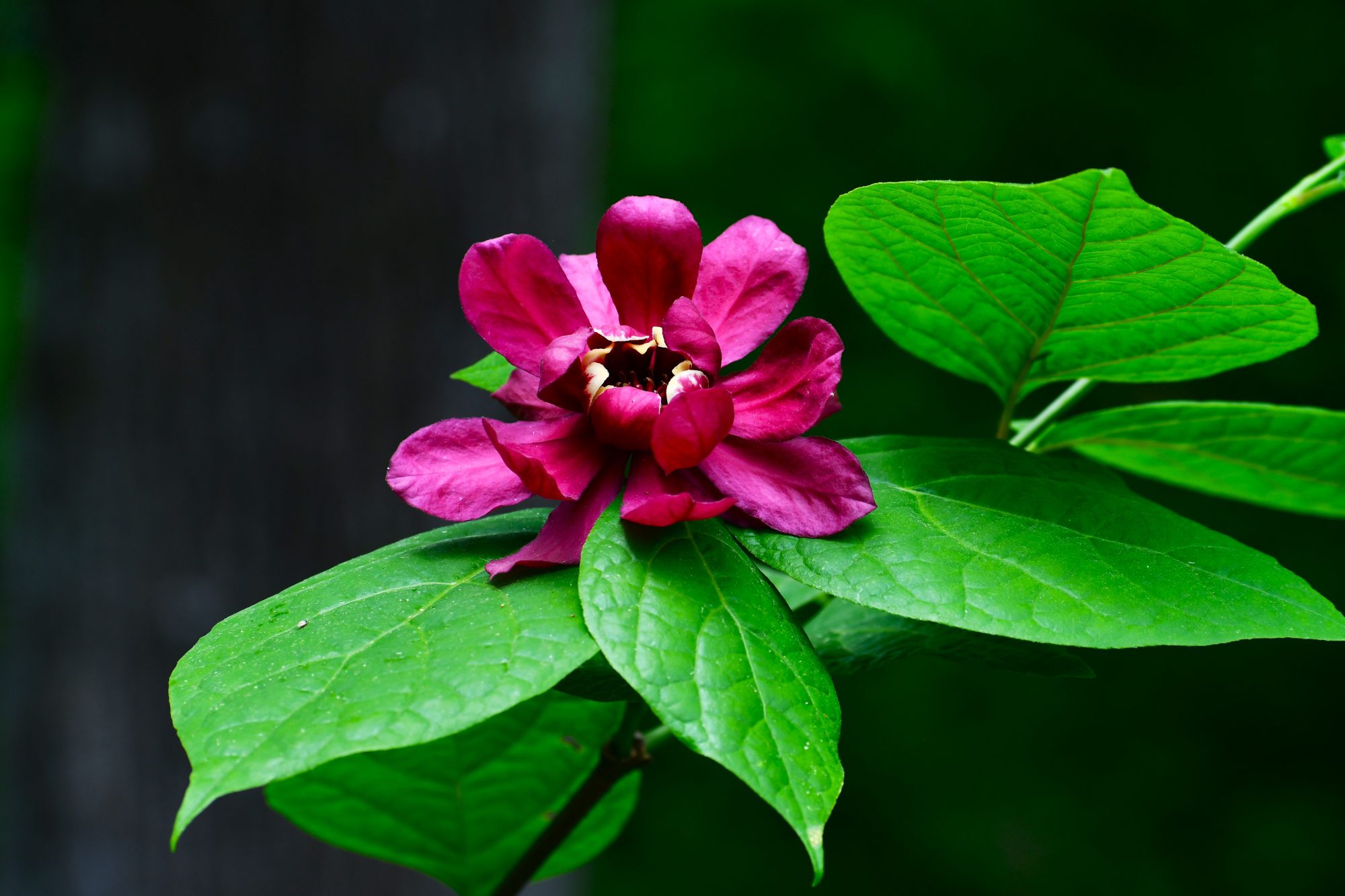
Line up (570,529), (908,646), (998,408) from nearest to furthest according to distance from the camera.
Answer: (570,529)
(908,646)
(998,408)

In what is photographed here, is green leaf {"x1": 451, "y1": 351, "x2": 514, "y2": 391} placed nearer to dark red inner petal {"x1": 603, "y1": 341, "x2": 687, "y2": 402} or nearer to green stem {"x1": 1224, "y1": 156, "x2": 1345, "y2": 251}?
dark red inner petal {"x1": 603, "y1": 341, "x2": 687, "y2": 402}

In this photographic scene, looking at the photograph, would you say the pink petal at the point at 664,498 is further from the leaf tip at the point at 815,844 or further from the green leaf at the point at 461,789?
the green leaf at the point at 461,789

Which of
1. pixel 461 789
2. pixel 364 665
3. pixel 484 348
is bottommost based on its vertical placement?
pixel 484 348

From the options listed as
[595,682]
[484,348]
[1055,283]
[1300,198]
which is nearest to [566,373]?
[595,682]

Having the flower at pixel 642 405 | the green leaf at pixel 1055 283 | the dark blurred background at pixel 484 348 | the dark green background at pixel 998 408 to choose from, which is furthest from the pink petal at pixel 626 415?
the dark green background at pixel 998 408

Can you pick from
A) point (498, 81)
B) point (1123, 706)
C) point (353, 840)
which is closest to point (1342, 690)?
point (1123, 706)

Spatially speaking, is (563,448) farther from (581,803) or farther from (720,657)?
(581,803)
